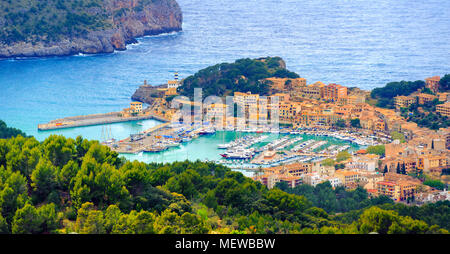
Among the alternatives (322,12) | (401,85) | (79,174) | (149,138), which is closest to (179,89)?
(149,138)

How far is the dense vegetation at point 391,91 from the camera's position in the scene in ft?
91.5

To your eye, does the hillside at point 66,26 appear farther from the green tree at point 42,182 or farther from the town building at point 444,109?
the green tree at point 42,182

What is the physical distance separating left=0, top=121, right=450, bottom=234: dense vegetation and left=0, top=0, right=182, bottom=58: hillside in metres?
29.6

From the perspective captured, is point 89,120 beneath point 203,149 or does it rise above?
above

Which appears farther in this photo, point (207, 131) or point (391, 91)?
point (391, 91)

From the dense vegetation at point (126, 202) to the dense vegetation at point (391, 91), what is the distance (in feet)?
43.3

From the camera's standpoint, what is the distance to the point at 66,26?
4372 cm

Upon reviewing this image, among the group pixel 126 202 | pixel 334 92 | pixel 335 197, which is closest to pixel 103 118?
pixel 334 92

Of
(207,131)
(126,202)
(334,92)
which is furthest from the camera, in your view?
(334,92)

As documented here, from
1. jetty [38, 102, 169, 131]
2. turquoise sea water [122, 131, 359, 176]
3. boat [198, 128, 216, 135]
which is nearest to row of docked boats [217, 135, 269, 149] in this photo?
turquoise sea water [122, 131, 359, 176]

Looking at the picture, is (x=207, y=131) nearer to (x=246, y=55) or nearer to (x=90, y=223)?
(x=246, y=55)

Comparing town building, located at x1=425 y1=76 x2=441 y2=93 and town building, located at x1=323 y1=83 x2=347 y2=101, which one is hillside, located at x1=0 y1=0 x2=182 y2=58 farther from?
town building, located at x1=425 y1=76 x2=441 y2=93

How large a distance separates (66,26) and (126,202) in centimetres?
3440
